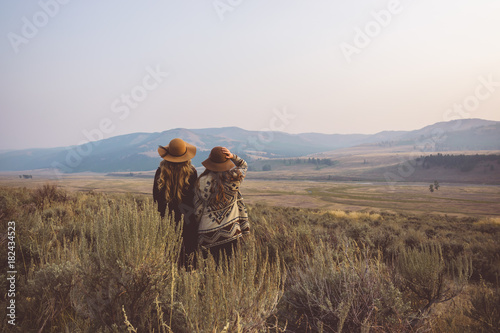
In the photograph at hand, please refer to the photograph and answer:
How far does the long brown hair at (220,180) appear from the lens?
3.66 metres

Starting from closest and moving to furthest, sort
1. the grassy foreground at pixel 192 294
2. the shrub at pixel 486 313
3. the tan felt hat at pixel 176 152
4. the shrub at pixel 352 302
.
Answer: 1. the grassy foreground at pixel 192 294
2. the shrub at pixel 352 302
3. the shrub at pixel 486 313
4. the tan felt hat at pixel 176 152

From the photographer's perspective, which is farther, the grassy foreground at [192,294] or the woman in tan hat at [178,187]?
the woman in tan hat at [178,187]

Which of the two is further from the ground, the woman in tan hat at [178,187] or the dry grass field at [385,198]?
the woman in tan hat at [178,187]

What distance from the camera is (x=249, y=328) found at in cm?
191

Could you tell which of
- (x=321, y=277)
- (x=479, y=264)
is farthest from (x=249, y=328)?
(x=479, y=264)

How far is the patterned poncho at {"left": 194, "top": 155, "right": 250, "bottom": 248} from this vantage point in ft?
12.1

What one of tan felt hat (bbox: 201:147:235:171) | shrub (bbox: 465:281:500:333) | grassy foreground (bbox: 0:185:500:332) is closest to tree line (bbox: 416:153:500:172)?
shrub (bbox: 465:281:500:333)

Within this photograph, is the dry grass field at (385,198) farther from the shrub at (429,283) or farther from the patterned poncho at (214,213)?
the shrub at (429,283)

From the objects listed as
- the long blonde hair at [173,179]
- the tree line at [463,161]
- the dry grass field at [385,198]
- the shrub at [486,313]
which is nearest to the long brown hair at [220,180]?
the long blonde hair at [173,179]

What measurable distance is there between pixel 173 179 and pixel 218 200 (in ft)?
2.19

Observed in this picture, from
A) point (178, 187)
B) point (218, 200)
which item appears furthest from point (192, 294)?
point (178, 187)

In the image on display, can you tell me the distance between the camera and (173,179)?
3.71 metres

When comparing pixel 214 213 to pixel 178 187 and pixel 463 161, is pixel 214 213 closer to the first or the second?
pixel 178 187

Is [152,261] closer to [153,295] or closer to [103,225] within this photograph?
[153,295]
